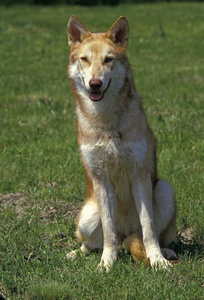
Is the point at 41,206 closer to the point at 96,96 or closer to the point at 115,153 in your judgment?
the point at 115,153

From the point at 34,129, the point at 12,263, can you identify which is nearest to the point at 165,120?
the point at 34,129

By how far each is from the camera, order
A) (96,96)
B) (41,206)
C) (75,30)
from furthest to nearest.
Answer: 1. (41,206)
2. (75,30)
3. (96,96)

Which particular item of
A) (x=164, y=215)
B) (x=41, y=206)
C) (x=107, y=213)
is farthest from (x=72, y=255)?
(x=41, y=206)

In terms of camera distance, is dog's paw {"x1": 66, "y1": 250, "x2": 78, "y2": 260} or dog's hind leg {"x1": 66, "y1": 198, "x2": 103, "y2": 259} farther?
dog's hind leg {"x1": 66, "y1": 198, "x2": 103, "y2": 259}

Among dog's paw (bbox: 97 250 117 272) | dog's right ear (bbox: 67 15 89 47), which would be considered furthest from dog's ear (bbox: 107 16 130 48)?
dog's paw (bbox: 97 250 117 272)

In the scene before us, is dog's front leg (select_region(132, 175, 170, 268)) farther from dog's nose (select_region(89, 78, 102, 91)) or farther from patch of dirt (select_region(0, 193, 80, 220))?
patch of dirt (select_region(0, 193, 80, 220))

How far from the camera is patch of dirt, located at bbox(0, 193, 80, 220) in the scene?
5324 mm

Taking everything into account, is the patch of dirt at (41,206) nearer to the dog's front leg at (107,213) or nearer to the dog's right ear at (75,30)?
the dog's front leg at (107,213)

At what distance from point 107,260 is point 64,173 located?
2.10 metres

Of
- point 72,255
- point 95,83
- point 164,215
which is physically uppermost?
point 95,83

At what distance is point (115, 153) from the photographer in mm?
4262

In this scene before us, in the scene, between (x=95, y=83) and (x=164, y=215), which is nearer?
(x=95, y=83)

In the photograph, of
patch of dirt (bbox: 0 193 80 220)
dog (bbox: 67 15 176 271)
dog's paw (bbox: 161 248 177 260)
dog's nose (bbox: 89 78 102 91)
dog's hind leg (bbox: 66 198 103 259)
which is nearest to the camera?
dog's nose (bbox: 89 78 102 91)

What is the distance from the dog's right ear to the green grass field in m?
1.88
